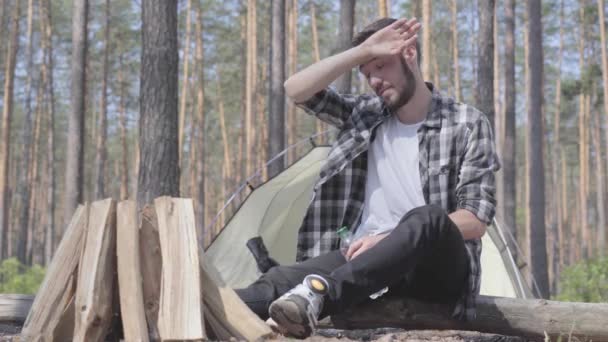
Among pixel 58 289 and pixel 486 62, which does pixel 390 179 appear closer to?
pixel 58 289

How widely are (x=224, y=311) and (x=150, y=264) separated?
341mm

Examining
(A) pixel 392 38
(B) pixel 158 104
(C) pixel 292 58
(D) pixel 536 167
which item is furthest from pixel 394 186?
(C) pixel 292 58

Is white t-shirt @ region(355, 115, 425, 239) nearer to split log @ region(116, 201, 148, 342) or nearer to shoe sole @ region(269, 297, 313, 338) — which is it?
shoe sole @ region(269, 297, 313, 338)

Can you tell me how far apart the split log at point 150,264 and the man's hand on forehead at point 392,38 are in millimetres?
1112

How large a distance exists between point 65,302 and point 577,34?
2887 centimetres

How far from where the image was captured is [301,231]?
10.6 ft

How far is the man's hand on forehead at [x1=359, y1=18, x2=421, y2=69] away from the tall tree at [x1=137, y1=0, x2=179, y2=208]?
384cm

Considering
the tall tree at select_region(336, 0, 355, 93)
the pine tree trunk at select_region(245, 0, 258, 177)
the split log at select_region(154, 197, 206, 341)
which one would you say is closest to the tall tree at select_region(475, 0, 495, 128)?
the tall tree at select_region(336, 0, 355, 93)

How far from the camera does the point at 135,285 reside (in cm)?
244

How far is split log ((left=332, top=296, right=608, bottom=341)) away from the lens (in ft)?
9.80

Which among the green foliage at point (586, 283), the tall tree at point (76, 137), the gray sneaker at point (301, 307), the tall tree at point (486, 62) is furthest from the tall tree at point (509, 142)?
the gray sneaker at point (301, 307)

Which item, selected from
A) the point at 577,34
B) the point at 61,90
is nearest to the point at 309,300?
the point at 577,34

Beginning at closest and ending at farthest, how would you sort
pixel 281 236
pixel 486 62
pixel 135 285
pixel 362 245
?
1. pixel 135 285
2. pixel 362 245
3. pixel 281 236
4. pixel 486 62

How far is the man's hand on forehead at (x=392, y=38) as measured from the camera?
9.36ft
